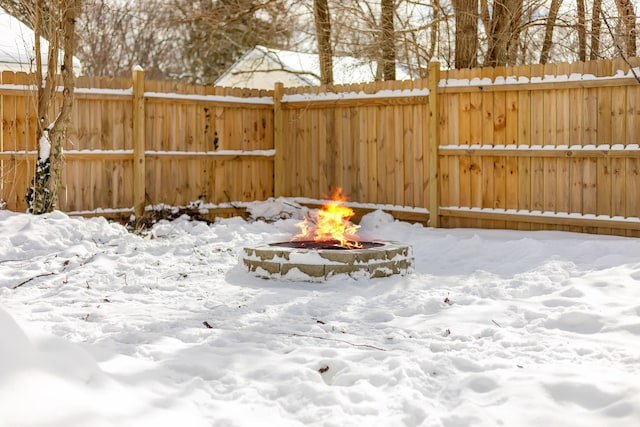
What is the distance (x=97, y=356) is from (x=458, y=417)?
77.6 inches

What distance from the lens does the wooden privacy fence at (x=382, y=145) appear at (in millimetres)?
8883

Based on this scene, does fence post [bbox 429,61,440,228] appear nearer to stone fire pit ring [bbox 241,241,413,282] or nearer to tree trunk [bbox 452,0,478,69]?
tree trunk [bbox 452,0,478,69]

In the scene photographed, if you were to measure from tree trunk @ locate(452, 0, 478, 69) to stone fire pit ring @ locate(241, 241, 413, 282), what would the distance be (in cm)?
559

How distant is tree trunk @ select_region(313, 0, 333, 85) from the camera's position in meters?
15.3

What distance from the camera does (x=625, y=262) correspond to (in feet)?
24.3

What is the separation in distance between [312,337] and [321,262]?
2167 millimetres

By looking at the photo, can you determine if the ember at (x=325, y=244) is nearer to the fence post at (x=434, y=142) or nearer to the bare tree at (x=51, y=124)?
the fence post at (x=434, y=142)

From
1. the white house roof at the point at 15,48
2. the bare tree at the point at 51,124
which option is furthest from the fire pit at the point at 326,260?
the white house roof at the point at 15,48

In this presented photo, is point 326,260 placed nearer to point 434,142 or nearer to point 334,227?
point 334,227

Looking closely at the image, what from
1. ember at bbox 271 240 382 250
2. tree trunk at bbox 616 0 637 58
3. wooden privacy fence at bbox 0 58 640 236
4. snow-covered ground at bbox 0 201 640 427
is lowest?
snow-covered ground at bbox 0 201 640 427

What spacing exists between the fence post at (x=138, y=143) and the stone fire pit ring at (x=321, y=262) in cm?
452

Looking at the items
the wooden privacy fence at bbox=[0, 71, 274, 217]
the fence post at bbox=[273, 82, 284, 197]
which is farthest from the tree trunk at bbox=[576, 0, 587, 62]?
the wooden privacy fence at bbox=[0, 71, 274, 217]

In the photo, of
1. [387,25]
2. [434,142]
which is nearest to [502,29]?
[387,25]

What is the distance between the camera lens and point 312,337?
487 centimetres
